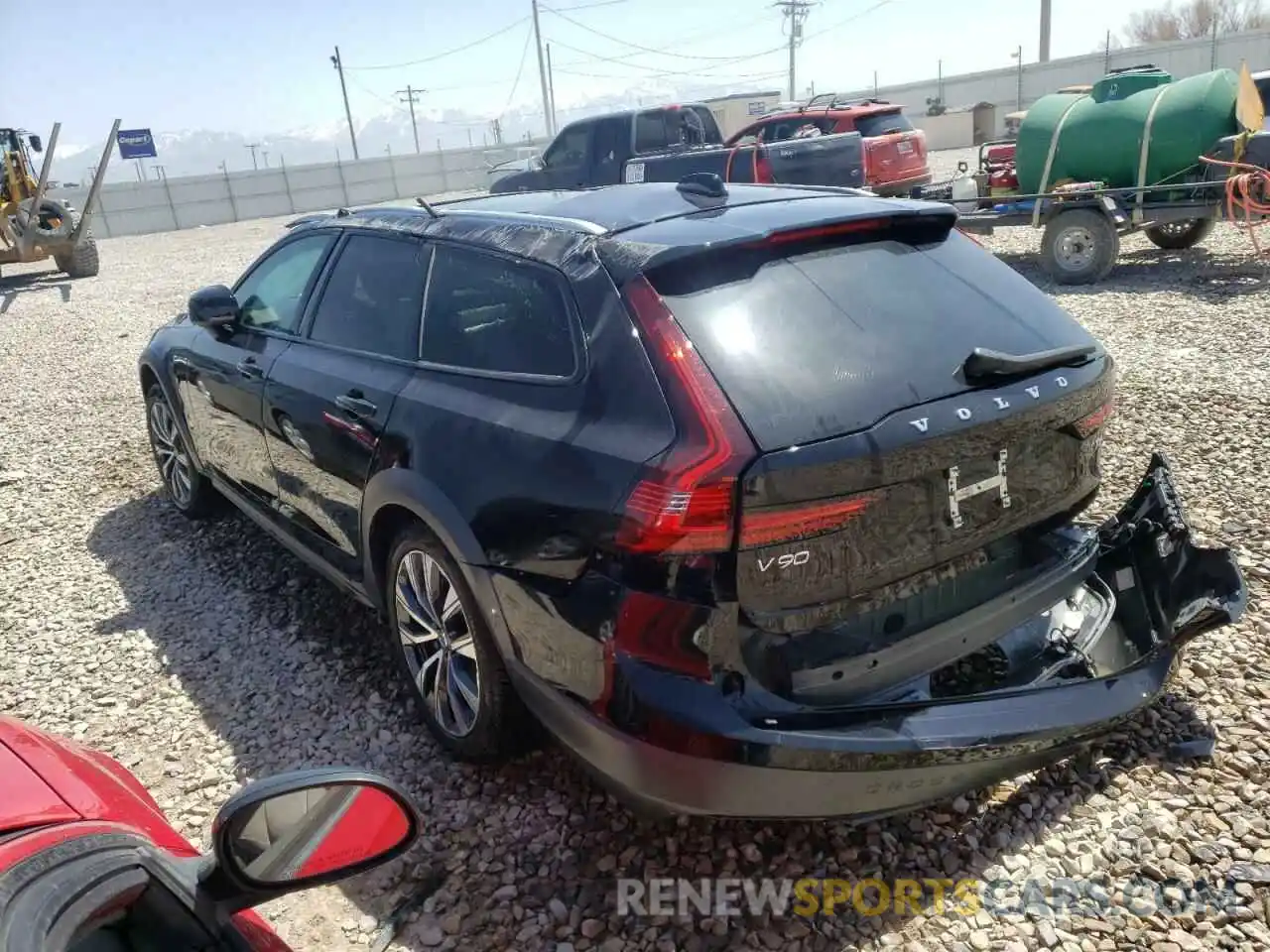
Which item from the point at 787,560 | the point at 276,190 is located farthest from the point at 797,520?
the point at 276,190

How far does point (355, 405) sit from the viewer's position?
9.83 feet

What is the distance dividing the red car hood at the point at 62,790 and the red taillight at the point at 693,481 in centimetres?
105

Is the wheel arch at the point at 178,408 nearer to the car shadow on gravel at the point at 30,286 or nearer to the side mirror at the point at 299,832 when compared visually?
the side mirror at the point at 299,832

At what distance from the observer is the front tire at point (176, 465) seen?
4828mm

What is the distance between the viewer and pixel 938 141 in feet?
105

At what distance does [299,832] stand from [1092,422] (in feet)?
7.45

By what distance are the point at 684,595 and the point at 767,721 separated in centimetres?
33

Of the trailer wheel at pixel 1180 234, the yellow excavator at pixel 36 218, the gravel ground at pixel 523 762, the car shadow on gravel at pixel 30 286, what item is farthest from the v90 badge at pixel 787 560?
the yellow excavator at pixel 36 218

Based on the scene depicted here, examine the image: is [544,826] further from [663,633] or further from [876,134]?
[876,134]

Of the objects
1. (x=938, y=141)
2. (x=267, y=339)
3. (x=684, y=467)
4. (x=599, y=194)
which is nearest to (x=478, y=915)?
(x=684, y=467)

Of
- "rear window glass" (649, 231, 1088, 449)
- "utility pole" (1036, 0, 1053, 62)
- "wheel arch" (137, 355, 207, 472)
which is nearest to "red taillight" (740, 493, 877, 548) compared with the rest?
"rear window glass" (649, 231, 1088, 449)

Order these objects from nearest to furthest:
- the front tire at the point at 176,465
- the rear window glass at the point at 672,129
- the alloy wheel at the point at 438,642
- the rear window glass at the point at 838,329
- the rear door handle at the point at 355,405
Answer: the rear window glass at the point at 838,329 < the alloy wheel at the point at 438,642 < the rear door handle at the point at 355,405 < the front tire at the point at 176,465 < the rear window glass at the point at 672,129

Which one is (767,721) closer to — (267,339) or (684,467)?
(684,467)

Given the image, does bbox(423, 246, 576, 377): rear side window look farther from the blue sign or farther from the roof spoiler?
the blue sign
